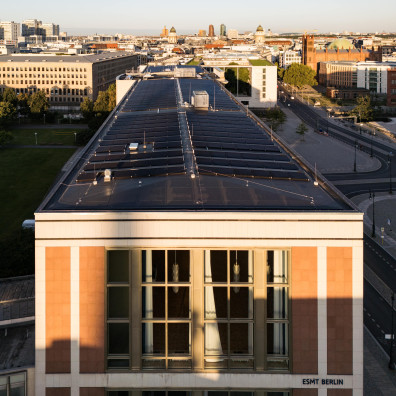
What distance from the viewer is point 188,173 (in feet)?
104

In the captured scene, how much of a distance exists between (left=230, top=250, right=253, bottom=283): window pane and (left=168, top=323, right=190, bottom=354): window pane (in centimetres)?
294

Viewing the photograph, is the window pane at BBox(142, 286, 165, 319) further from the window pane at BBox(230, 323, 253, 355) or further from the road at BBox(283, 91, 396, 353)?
the road at BBox(283, 91, 396, 353)

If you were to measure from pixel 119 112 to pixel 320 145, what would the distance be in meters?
60.2

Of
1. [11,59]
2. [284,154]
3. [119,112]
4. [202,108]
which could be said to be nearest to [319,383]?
[284,154]

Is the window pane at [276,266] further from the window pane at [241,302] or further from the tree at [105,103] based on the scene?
the tree at [105,103]

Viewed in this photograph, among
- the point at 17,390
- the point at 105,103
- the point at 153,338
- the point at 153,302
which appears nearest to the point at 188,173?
the point at 153,302

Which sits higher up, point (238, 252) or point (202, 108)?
point (202, 108)

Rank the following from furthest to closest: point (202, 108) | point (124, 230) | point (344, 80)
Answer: point (344, 80)
point (202, 108)
point (124, 230)

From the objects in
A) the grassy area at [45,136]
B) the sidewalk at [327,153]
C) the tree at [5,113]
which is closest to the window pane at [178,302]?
the sidewalk at [327,153]

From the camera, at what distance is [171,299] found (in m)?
24.9

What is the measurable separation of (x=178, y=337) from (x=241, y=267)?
13.2ft

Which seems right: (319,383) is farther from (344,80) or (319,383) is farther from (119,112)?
(344,80)

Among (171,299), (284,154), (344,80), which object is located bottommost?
(171,299)

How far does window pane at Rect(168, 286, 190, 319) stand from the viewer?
24.8 metres
